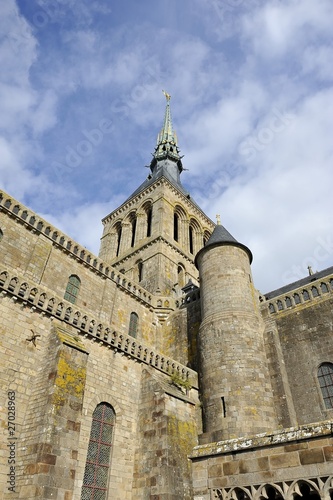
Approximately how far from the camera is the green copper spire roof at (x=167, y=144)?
41438mm

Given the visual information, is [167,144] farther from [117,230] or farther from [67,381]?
[67,381]

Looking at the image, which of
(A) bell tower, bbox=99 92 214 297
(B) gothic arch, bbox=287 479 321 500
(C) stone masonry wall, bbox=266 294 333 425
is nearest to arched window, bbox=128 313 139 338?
(A) bell tower, bbox=99 92 214 297

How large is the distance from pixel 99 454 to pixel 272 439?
873 cm

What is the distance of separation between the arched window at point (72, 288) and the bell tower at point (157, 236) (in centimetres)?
638

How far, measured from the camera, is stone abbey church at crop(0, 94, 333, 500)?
181 inches

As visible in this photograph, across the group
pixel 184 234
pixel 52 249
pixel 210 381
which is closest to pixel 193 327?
pixel 210 381

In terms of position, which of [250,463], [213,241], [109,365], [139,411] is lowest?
[250,463]

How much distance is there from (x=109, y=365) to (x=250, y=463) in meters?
8.94

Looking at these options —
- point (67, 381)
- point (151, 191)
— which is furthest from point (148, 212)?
point (67, 381)

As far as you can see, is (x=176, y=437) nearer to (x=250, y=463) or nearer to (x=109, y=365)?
(x=109, y=365)

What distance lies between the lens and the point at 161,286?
2236 centimetres

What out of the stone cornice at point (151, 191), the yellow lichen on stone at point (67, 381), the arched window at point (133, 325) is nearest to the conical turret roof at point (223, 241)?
the arched window at point (133, 325)

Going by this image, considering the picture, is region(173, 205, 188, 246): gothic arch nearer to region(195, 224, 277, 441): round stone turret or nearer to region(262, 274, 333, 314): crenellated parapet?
region(195, 224, 277, 441): round stone turret

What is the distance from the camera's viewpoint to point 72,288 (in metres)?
16.5
